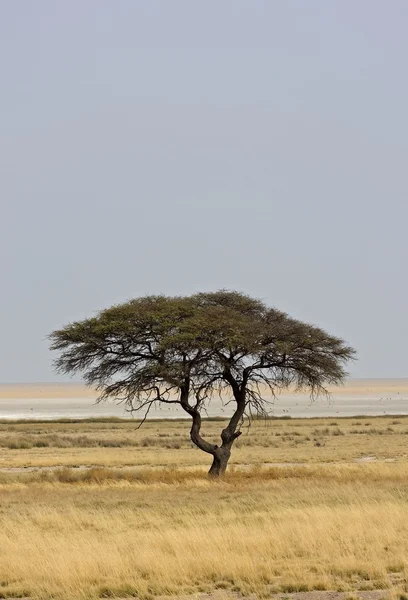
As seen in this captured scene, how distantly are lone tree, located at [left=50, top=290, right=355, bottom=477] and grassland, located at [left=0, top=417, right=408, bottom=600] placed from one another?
10.3ft

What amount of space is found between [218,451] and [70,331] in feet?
23.2

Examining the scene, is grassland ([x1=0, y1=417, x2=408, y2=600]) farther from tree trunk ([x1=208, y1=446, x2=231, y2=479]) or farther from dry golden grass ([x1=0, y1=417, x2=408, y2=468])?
dry golden grass ([x1=0, y1=417, x2=408, y2=468])

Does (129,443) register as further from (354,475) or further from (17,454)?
(354,475)

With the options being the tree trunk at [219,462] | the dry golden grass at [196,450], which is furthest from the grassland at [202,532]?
the dry golden grass at [196,450]

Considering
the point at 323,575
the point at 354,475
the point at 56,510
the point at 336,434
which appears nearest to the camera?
the point at 323,575

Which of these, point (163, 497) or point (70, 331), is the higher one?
point (70, 331)

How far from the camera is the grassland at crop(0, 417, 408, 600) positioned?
13008 millimetres

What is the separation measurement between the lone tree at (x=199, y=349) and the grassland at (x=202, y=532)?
314 cm

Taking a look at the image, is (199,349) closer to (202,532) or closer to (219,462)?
(219,462)

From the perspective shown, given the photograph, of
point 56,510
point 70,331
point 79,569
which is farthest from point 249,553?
point 70,331

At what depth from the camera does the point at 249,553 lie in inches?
597

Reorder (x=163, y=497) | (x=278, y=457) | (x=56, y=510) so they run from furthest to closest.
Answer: (x=278, y=457) → (x=163, y=497) → (x=56, y=510)

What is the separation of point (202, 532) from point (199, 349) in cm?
1631

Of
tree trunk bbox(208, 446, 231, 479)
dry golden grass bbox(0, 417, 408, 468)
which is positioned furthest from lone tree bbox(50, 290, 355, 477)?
dry golden grass bbox(0, 417, 408, 468)
